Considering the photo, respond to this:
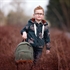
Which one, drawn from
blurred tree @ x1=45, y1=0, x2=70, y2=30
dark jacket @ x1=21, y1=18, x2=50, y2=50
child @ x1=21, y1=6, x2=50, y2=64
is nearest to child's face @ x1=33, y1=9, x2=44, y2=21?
child @ x1=21, y1=6, x2=50, y2=64

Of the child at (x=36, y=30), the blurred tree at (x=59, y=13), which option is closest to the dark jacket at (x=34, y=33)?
the child at (x=36, y=30)

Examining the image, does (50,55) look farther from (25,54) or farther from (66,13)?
(66,13)

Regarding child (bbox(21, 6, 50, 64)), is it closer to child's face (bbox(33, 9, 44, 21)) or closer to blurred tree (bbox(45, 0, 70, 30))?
child's face (bbox(33, 9, 44, 21))

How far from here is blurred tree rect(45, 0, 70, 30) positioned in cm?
3980

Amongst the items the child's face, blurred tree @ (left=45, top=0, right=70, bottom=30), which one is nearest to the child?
the child's face

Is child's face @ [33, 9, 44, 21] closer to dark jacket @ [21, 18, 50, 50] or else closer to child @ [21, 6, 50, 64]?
child @ [21, 6, 50, 64]

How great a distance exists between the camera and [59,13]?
135ft

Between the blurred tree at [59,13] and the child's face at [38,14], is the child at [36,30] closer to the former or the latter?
the child's face at [38,14]

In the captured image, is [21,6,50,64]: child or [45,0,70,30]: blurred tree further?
[45,0,70,30]: blurred tree

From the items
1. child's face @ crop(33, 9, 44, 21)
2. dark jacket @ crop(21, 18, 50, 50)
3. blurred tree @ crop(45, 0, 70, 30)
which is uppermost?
blurred tree @ crop(45, 0, 70, 30)

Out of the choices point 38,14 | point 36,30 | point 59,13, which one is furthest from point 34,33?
point 59,13

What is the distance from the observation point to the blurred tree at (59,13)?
3980 centimetres

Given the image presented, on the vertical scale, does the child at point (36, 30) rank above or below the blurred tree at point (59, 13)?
below

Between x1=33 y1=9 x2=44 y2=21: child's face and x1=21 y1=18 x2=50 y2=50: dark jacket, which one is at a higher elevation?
x1=33 y1=9 x2=44 y2=21: child's face
